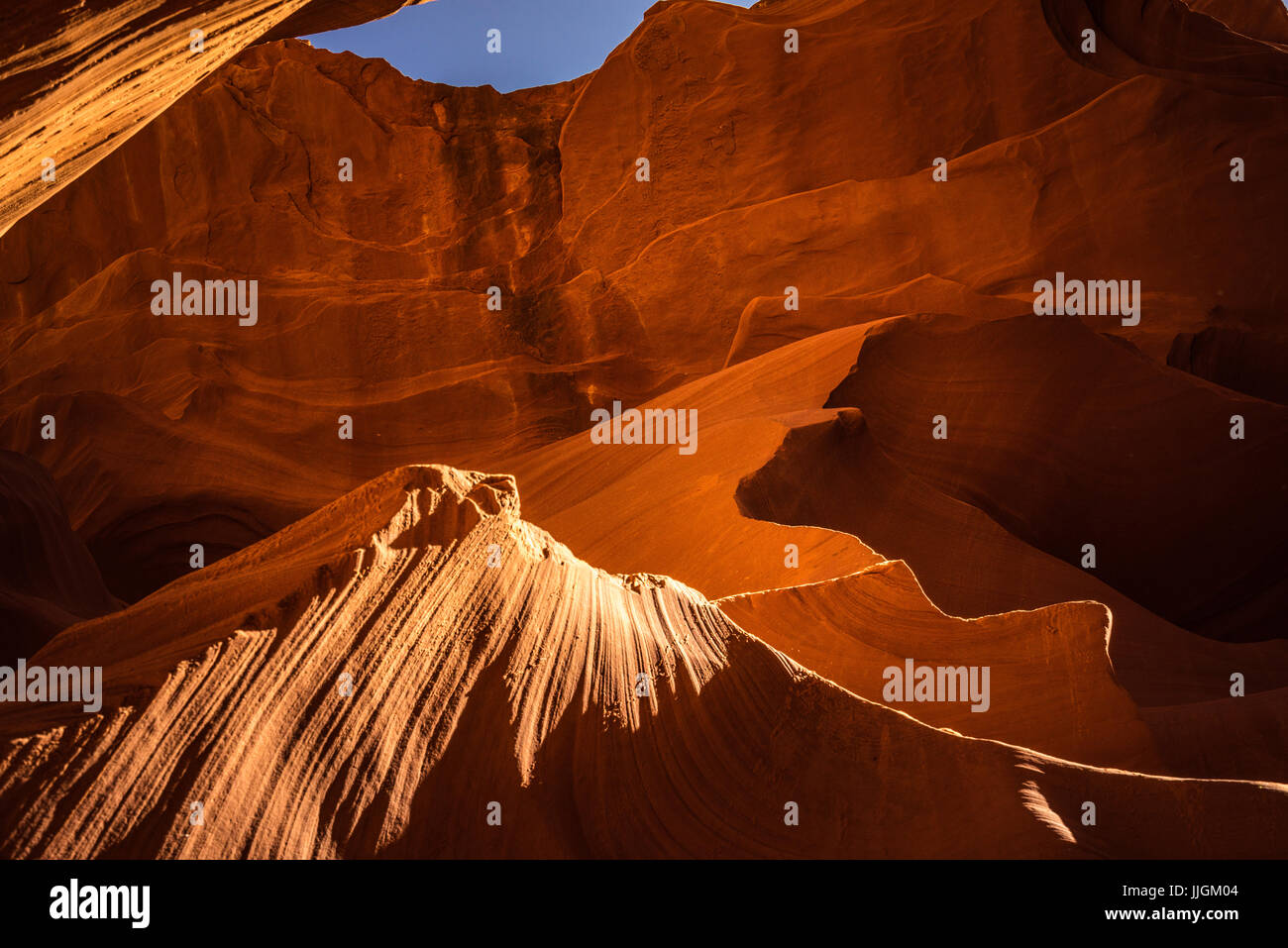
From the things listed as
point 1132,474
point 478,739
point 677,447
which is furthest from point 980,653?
point 1132,474

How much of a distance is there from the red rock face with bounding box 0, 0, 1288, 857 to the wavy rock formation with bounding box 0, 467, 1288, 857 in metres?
0.01

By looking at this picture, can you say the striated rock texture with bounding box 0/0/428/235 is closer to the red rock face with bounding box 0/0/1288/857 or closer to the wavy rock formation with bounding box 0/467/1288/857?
the red rock face with bounding box 0/0/1288/857

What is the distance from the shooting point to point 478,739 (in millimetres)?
2119

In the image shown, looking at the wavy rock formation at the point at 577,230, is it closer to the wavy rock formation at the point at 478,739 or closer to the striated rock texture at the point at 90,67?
the striated rock texture at the point at 90,67

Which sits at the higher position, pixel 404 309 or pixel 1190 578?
pixel 404 309

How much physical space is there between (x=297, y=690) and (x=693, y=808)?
96 centimetres

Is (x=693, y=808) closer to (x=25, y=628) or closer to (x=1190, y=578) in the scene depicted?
(x=25, y=628)

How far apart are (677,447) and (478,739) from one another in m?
5.44

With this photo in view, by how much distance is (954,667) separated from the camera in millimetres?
3975

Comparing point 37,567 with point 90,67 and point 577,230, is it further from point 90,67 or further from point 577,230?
point 577,230

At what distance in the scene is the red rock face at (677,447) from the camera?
2098 millimetres

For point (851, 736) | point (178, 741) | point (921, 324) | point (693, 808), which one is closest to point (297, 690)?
point (178, 741)

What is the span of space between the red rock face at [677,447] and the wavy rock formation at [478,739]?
10mm

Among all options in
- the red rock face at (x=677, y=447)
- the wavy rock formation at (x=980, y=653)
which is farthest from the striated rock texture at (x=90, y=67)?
the wavy rock formation at (x=980, y=653)
